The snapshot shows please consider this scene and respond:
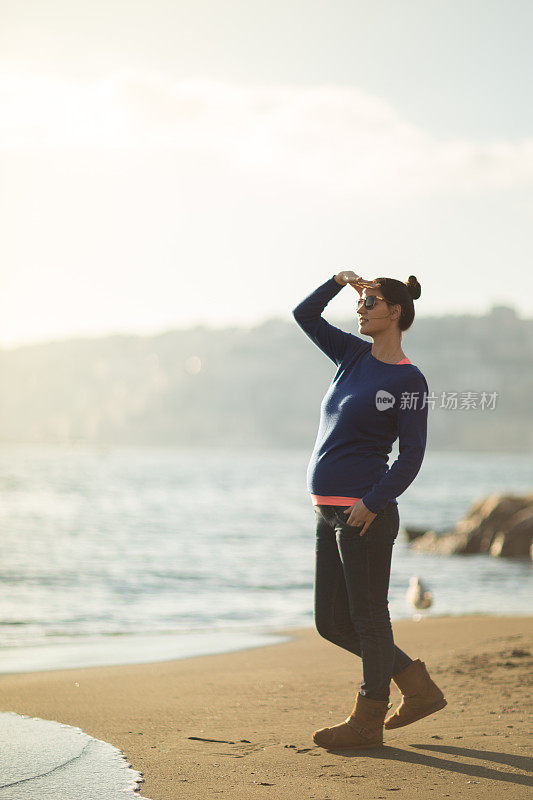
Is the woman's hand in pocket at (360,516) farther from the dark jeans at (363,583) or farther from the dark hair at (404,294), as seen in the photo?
the dark hair at (404,294)

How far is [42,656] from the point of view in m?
6.74

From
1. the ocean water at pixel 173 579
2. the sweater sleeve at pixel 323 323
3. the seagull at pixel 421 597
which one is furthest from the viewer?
the seagull at pixel 421 597

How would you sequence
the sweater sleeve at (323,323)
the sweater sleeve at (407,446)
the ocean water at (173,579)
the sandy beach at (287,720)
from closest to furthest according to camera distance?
the sandy beach at (287,720), the sweater sleeve at (407,446), the sweater sleeve at (323,323), the ocean water at (173,579)

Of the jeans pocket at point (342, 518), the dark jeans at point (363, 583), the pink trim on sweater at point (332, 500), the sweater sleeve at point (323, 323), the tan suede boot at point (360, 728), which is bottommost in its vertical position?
the tan suede boot at point (360, 728)

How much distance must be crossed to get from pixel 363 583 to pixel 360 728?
62cm

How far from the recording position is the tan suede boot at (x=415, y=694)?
3871 millimetres

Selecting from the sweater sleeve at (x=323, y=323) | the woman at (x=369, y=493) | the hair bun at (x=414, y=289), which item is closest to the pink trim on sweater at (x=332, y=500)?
the woman at (x=369, y=493)

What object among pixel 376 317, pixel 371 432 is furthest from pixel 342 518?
pixel 376 317

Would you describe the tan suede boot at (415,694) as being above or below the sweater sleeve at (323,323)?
below

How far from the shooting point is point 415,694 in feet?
12.7

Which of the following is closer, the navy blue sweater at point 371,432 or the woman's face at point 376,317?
the navy blue sweater at point 371,432

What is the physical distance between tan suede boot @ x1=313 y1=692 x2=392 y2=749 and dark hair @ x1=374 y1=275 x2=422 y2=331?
161 cm

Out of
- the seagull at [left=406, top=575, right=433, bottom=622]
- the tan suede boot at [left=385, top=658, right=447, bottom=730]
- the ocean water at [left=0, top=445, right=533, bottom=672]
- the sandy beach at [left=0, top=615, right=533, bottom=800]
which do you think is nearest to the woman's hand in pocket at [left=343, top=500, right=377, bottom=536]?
the tan suede boot at [left=385, top=658, right=447, bottom=730]

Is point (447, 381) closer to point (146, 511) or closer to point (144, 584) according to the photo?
point (146, 511)
